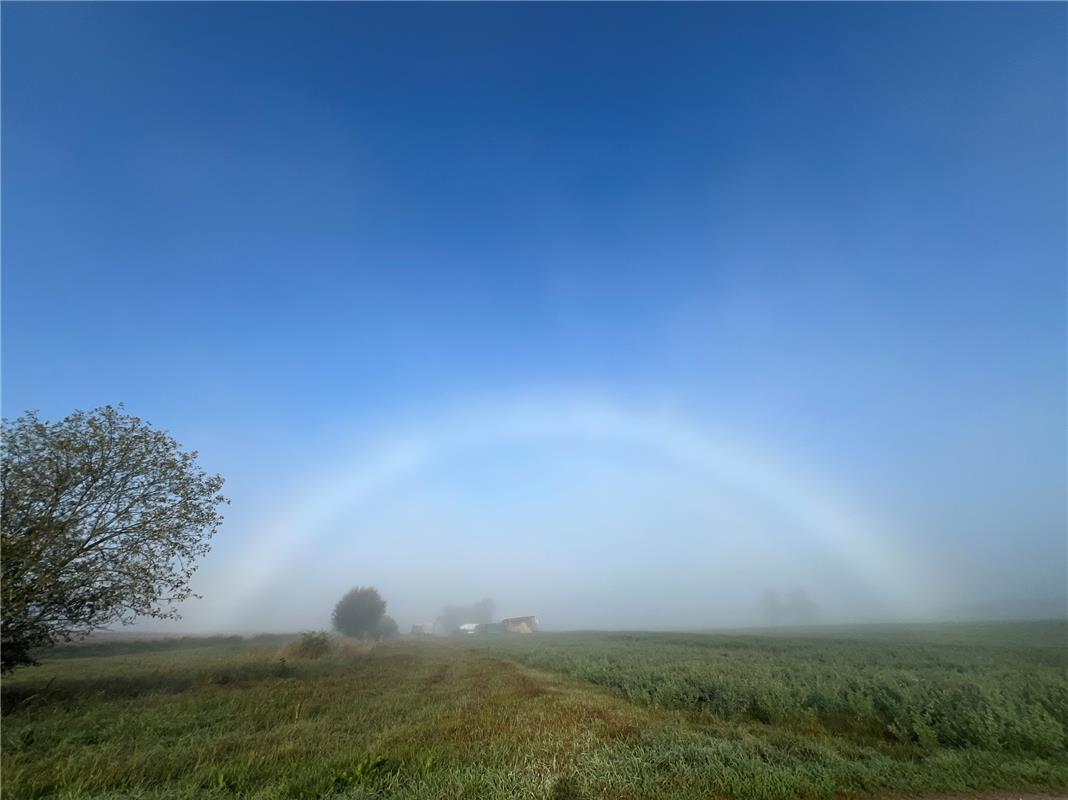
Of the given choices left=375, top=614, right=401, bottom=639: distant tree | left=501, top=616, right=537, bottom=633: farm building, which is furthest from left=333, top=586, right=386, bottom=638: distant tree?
left=501, top=616, right=537, bottom=633: farm building

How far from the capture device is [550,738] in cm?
1209

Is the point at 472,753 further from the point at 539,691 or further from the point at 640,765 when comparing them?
the point at 539,691

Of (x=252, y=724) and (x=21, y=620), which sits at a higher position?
(x=21, y=620)

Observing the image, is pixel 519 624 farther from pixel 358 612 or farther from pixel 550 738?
pixel 550 738

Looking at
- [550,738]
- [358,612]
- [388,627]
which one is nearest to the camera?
[550,738]

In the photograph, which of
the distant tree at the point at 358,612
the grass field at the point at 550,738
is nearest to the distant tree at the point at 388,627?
the distant tree at the point at 358,612

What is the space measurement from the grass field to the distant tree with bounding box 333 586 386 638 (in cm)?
8115

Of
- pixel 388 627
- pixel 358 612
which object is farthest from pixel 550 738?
pixel 388 627

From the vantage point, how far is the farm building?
152 metres

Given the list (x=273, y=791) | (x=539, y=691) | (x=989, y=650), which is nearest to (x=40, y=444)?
(x=273, y=791)

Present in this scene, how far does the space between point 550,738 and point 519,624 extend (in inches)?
6228

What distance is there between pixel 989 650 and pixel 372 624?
97083mm

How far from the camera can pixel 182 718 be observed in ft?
49.4

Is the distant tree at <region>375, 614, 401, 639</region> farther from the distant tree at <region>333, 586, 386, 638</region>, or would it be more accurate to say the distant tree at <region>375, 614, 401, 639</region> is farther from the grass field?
the grass field
